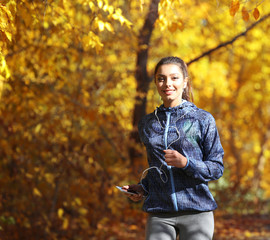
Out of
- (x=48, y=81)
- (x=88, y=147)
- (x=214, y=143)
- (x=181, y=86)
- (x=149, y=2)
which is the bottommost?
(x=214, y=143)

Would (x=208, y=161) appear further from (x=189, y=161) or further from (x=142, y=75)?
(x=142, y=75)

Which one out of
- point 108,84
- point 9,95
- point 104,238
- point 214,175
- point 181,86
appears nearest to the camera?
point 214,175

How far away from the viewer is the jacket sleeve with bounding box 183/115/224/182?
271 centimetres

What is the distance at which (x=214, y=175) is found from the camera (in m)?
2.78

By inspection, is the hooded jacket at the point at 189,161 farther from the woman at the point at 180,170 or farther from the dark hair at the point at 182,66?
the dark hair at the point at 182,66

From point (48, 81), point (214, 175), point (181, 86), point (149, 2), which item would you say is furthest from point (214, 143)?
point (149, 2)

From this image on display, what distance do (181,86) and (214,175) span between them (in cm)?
65

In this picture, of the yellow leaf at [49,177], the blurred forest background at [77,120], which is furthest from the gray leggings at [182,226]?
the yellow leaf at [49,177]

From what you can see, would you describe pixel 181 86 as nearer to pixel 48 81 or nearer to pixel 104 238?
pixel 48 81

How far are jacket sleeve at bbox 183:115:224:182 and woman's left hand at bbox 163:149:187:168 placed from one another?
45 millimetres

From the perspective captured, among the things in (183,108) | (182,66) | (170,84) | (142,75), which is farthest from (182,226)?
(142,75)

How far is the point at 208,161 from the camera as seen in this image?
2787 millimetres

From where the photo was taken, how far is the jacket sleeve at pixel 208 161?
2.71 meters

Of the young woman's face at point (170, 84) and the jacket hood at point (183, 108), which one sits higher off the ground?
the young woman's face at point (170, 84)
